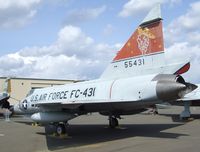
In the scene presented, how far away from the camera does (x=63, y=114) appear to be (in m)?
13.9

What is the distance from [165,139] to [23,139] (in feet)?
19.1

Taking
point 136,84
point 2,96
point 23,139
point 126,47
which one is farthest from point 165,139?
point 2,96

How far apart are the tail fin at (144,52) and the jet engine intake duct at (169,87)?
2.37 ft

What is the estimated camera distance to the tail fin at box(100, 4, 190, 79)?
1262 centimetres

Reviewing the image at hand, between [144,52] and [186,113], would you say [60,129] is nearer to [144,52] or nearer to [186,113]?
[144,52]

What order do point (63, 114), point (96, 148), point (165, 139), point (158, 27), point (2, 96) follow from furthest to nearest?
point (2, 96), point (63, 114), point (158, 27), point (165, 139), point (96, 148)

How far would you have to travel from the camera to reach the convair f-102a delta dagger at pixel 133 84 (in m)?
11.5

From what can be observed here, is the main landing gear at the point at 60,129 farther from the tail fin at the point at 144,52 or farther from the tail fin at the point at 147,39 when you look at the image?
the tail fin at the point at 147,39

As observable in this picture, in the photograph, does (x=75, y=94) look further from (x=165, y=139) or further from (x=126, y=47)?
(x=165, y=139)

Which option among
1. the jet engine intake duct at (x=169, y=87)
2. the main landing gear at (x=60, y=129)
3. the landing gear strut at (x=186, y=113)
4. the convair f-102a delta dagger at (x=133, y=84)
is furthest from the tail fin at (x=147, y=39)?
the landing gear strut at (x=186, y=113)

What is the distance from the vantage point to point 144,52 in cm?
1302

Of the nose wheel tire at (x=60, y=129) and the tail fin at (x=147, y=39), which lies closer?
the tail fin at (x=147, y=39)

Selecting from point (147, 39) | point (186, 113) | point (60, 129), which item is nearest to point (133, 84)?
point (147, 39)

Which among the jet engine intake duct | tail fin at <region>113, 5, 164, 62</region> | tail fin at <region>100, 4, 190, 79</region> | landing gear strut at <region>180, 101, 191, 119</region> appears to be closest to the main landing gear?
tail fin at <region>100, 4, 190, 79</region>
